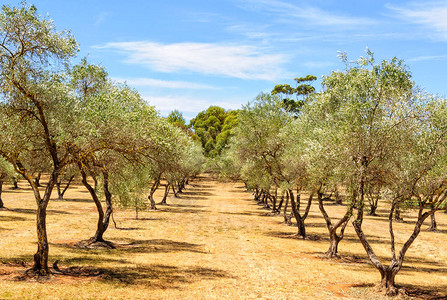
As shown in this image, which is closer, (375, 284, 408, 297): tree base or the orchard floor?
the orchard floor

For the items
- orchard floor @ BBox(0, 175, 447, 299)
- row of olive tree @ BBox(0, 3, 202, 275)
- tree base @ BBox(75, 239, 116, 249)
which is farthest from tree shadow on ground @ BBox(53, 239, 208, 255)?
row of olive tree @ BBox(0, 3, 202, 275)

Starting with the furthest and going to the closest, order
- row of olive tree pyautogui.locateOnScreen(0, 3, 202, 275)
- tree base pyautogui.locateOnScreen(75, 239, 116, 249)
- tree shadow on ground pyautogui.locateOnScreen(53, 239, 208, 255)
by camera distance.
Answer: tree base pyautogui.locateOnScreen(75, 239, 116, 249) → tree shadow on ground pyautogui.locateOnScreen(53, 239, 208, 255) → row of olive tree pyautogui.locateOnScreen(0, 3, 202, 275)

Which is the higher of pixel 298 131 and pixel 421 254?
pixel 298 131

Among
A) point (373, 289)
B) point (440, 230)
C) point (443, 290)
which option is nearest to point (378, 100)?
point (373, 289)

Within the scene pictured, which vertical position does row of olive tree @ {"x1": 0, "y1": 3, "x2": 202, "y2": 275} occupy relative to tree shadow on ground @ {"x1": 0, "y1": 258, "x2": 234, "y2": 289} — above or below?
above

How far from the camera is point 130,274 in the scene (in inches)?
811

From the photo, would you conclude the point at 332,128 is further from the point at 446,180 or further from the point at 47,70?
the point at 47,70

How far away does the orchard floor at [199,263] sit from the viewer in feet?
58.9

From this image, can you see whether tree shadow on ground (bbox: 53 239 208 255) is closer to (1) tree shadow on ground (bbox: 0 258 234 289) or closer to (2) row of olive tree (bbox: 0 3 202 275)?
(1) tree shadow on ground (bbox: 0 258 234 289)

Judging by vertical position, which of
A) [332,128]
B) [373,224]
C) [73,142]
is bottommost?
[373,224]

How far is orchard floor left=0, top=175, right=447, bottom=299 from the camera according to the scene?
58.9 ft

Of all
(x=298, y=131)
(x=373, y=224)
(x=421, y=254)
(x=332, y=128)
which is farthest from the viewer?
(x=373, y=224)

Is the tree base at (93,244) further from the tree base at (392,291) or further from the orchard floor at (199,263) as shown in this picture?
the tree base at (392,291)

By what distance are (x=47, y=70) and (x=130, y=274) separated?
422 inches
